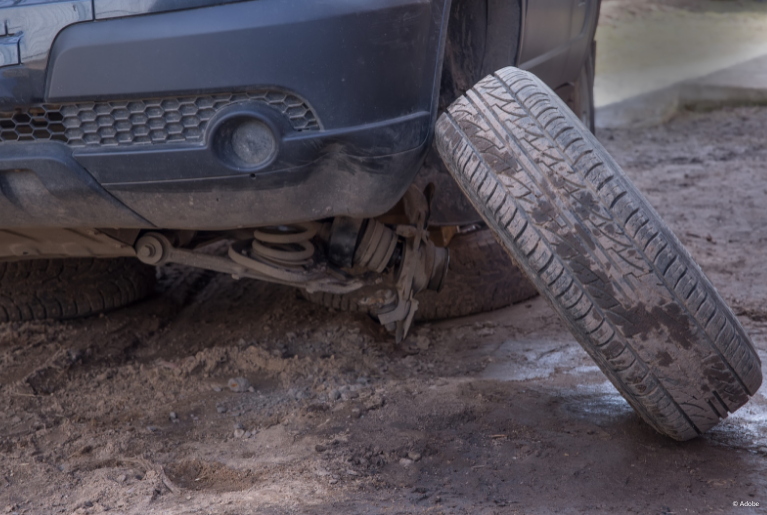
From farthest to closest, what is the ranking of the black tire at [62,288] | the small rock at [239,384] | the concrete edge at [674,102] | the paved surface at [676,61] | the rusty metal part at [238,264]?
1. the paved surface at [676,61]
2. the concrete edge at [674,102]
3. the black tire at [62,288]
4. the small rock at [239,384]
5. the rusty metal part at [238,264]

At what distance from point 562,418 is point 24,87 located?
174 cm

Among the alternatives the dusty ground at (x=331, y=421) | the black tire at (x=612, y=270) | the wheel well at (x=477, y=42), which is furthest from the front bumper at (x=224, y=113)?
the dusty ground at (x=331, y=421)

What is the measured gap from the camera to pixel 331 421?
2.12 meters

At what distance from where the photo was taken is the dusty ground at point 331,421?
1729mm

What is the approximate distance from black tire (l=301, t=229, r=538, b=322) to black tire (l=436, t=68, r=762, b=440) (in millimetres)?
1193

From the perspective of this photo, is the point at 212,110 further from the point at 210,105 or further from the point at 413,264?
the point at 413,264

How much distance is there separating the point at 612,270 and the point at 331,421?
95 cm

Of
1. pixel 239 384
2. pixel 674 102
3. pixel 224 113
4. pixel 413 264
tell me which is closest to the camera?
pixel 224 113

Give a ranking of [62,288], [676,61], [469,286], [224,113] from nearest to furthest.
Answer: [224,113] < [62,288] < [469,286] < [676,61]

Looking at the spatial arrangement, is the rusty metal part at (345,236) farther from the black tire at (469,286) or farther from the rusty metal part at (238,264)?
the black tire at (469,286)

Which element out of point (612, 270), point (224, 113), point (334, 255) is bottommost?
point (334, 255)

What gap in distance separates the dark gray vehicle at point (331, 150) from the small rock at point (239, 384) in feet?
2.33

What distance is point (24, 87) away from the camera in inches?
67.0

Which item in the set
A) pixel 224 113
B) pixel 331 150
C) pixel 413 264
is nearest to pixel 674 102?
pixel 413 264
